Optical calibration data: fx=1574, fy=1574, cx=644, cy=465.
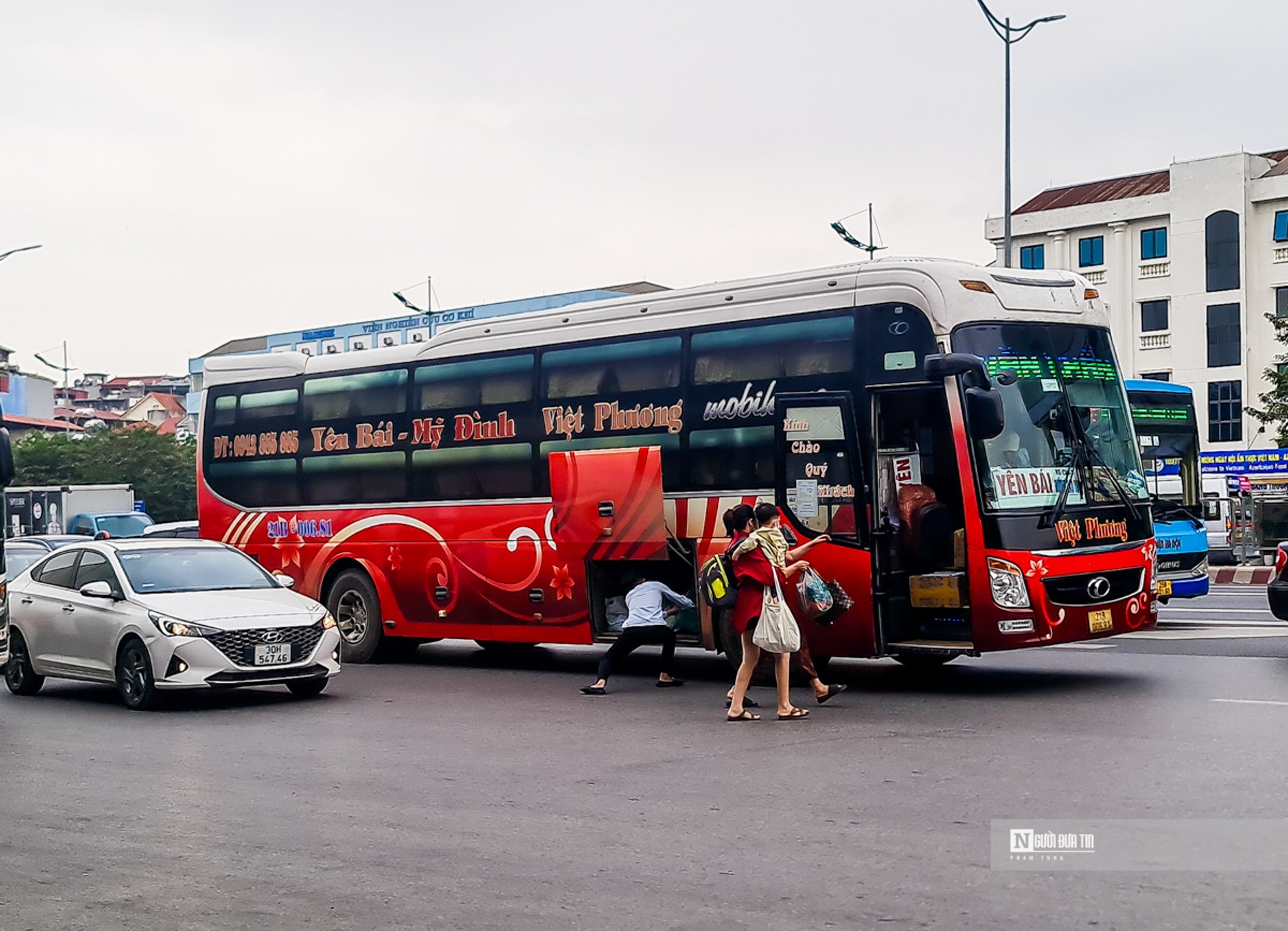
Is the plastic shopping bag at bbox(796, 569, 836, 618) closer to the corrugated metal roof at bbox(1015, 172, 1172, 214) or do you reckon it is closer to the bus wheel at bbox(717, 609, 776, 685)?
the bus wheel at bbox(717, 609, 776, 685)

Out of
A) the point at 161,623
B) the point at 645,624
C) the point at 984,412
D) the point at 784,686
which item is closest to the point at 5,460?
the point at 161,623

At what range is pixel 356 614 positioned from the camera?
17984 mm

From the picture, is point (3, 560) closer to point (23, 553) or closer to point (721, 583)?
point (721, 583)

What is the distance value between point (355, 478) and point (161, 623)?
4359mm

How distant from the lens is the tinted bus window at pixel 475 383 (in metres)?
16.0

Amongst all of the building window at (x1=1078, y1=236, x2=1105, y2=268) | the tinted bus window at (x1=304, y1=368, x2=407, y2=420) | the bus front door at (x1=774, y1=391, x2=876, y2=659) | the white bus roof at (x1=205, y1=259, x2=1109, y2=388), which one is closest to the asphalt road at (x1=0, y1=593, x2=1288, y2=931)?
the bus front door at (x1=774, y1=391, x2=876, y2=659)

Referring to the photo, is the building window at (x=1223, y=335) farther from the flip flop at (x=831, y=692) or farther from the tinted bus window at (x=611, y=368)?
the flip flop at (x=831, y=692)

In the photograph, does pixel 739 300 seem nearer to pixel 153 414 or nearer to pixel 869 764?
pixel 869 764

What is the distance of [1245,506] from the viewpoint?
38.1 meters

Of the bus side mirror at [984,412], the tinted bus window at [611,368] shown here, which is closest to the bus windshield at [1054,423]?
the bus side mirror at [984,412]

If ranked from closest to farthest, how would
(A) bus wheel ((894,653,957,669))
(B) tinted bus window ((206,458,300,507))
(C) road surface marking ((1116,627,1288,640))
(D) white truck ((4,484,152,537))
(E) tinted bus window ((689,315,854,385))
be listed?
(E) tinted bus window ((689,315,854,385)) < (A) bus wheel ((894,653,957,669)) < (C) road surface marking ((1116,627,1288,640)) < (B) tinted bus window ((206,458,300,507)) < (D) white truck ((4,484,152,537))

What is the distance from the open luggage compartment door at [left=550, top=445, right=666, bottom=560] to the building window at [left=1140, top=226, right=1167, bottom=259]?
4896 cm

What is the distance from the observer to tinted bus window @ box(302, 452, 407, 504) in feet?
56.4

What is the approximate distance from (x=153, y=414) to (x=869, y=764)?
13502 cm
